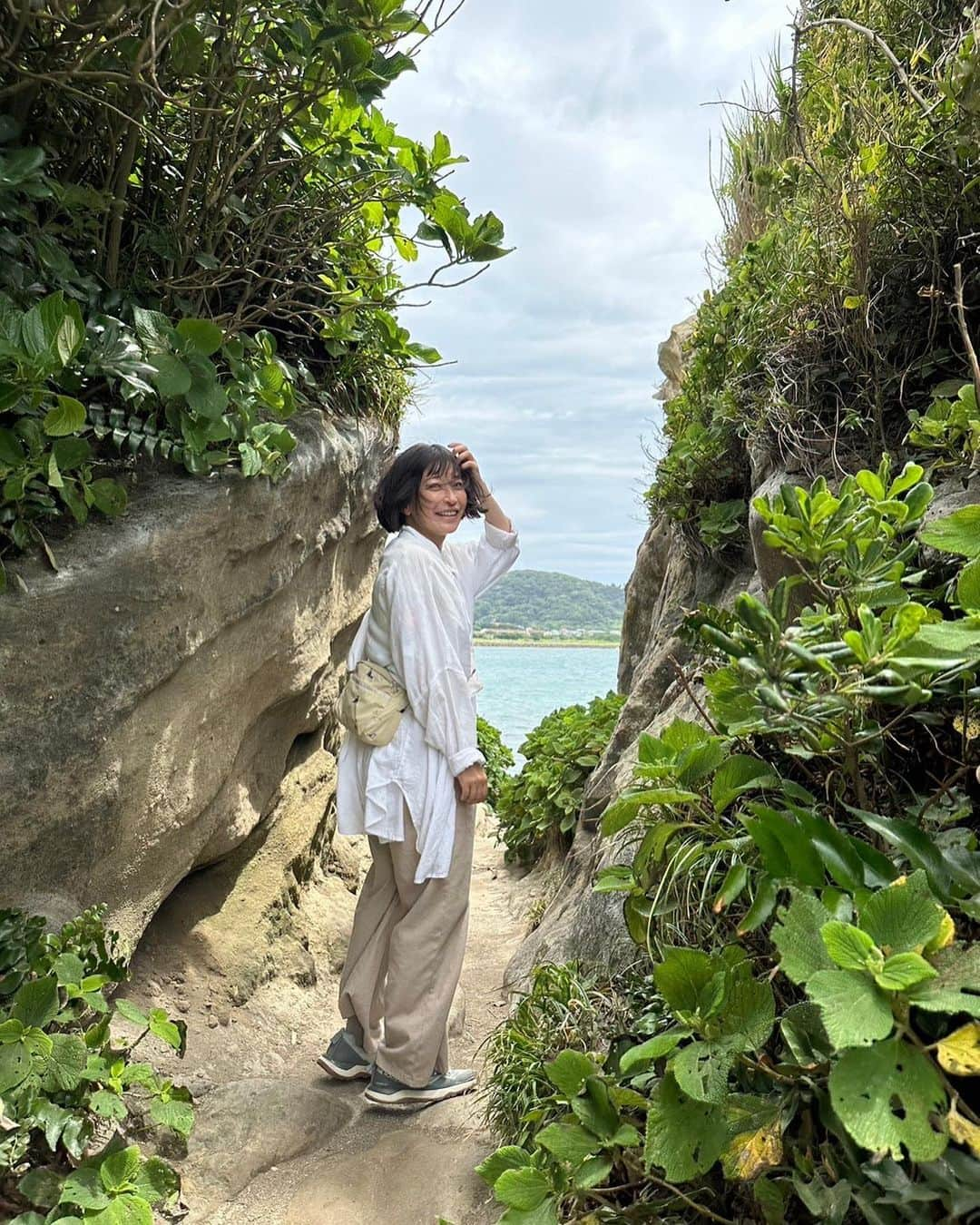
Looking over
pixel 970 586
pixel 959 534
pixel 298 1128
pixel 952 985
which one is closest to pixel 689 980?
pixel 952 985

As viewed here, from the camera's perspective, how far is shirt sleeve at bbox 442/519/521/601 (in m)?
3.98

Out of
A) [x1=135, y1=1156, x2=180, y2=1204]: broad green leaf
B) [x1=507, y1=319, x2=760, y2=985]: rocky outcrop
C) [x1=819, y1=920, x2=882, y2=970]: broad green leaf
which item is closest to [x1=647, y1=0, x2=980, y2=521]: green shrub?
[x1=507, y1=319, x2=760, y2=985]: rocky outcrop

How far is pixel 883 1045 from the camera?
124 cm

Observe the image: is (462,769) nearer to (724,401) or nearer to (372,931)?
(372,931)

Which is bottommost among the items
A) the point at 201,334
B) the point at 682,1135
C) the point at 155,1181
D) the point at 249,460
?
the point at 155,1181

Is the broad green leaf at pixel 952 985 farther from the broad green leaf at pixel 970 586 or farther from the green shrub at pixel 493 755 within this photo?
the green shrub at pixel 493 755

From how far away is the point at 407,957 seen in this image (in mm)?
3367

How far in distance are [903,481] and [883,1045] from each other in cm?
109

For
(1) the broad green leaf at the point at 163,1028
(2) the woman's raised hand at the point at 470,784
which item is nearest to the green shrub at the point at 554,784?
(2) the woman's raised hand at the point at 470,784

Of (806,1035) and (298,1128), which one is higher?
(806,1035)

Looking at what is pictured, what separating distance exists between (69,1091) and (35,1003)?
240 mm

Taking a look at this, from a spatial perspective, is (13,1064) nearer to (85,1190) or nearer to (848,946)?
(85,1190)

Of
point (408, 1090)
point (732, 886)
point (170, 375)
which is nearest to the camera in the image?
point (732, 886)

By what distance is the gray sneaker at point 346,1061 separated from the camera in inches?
138
